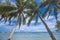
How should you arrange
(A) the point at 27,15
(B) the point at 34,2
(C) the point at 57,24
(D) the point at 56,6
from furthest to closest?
(C) the point at 57,24, (A) the point at 27,15, (B) the point at 34,2, (D) the point at 56,6

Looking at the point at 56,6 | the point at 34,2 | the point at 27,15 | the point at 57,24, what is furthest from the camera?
the point at 57,24

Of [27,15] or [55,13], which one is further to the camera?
[27,15]

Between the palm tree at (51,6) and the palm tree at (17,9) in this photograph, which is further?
the palm tree at (17,9)

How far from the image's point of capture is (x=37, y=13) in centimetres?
2345

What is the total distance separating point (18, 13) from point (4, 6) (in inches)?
80.0

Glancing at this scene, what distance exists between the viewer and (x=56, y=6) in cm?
2248

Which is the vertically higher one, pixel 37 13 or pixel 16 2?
pixel 16 2

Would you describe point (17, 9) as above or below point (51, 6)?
above

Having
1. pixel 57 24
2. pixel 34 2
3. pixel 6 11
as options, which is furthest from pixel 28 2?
pixel 57 24

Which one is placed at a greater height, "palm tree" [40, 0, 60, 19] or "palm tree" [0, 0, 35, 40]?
"palm tree" [0, 0, 35, 40]

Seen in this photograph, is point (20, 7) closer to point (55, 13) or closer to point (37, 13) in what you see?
point (37, 13)

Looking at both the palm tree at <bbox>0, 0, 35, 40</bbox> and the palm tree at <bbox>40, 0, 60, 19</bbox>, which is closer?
the palm tree at <bbox>40, 0, 60, 19</bbox>

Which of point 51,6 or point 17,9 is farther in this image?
point 17,9

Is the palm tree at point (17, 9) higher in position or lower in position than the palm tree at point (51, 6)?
higher
